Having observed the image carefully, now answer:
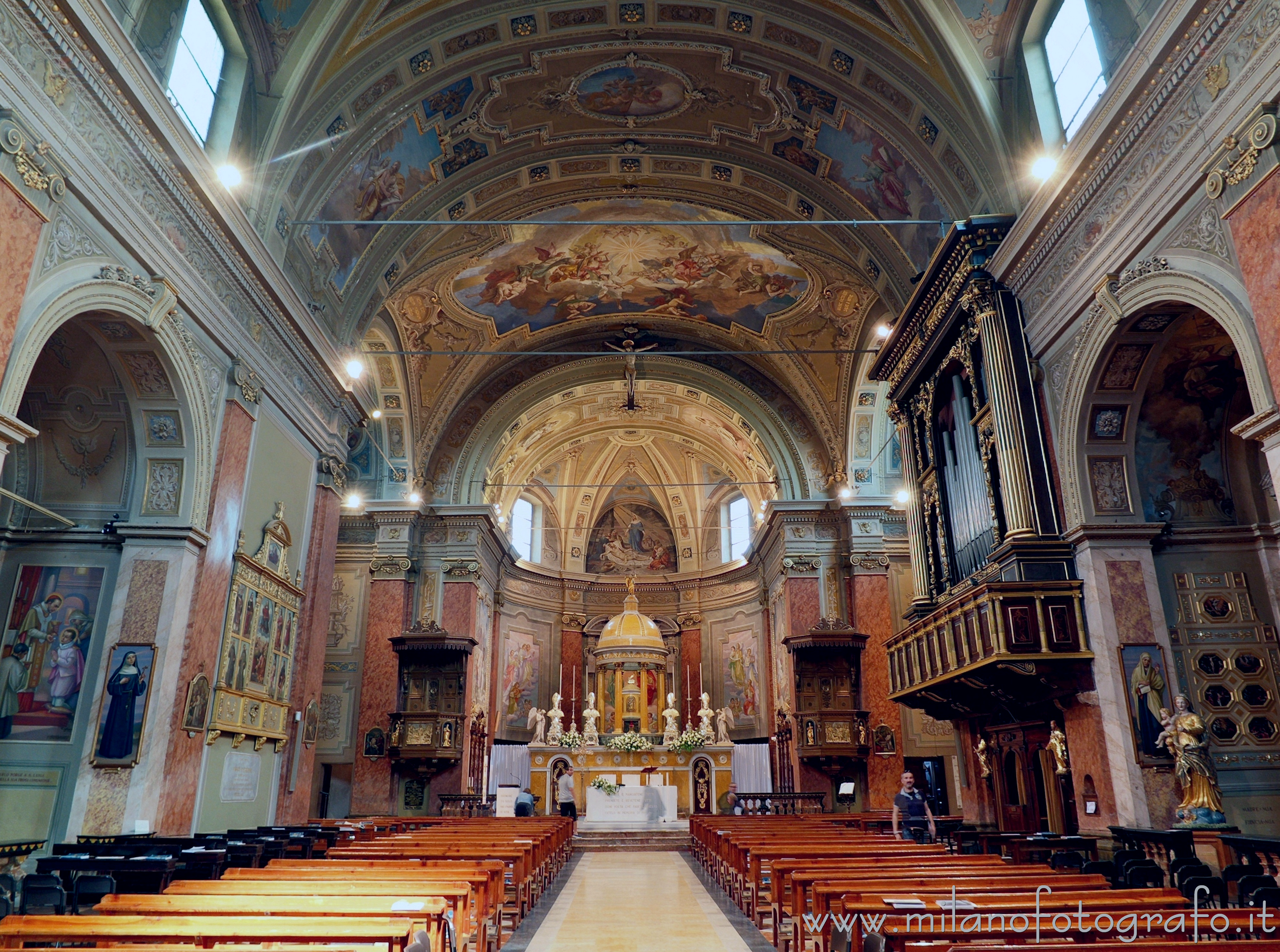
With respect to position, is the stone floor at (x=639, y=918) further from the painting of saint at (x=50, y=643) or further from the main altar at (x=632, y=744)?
the main altar at (x=632, y=744)

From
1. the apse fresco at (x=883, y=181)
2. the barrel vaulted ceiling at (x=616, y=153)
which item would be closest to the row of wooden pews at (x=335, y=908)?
the barrel vaulted ceiling at (x=616, y=153)

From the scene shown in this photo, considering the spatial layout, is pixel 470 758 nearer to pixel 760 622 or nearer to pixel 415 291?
pixel 760 622

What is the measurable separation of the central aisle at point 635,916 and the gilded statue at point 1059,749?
4.46 m

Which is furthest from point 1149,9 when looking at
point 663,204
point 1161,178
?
point 663,204

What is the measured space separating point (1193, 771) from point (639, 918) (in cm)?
565

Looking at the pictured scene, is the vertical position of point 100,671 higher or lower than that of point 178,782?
higher

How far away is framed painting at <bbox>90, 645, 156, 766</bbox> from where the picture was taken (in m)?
9.41

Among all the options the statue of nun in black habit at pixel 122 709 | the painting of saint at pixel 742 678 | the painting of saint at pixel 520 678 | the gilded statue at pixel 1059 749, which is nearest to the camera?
the statue of nun in black habit at pixel 122 709

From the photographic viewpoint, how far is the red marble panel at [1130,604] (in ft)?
32.4

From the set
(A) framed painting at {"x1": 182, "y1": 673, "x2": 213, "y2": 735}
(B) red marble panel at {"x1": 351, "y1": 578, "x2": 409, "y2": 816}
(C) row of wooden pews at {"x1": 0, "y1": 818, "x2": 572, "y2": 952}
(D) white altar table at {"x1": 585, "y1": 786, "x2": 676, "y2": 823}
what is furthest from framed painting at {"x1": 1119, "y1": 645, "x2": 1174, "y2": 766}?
(B) red marble panel at {"x1": 351, "y1": 578, "x2": 409, "y2": 816}

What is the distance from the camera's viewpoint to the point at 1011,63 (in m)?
11.9

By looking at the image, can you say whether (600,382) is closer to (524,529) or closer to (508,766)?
(524,529)

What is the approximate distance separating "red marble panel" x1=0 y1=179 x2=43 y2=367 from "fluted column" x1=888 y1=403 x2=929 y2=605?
41.4ft

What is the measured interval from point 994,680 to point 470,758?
15068 mm
